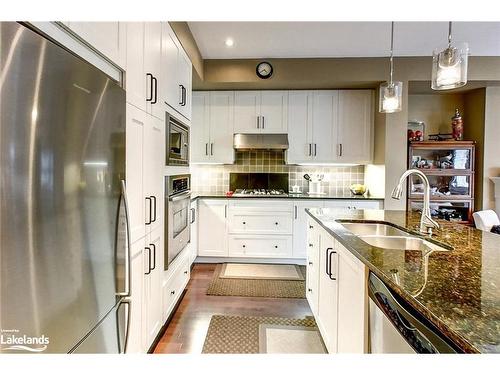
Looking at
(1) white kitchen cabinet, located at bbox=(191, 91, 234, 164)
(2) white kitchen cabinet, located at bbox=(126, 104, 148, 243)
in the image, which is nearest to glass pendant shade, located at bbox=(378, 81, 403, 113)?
(2) white kitchen cabinet, located at bbox=(126, 104, 148, 243)

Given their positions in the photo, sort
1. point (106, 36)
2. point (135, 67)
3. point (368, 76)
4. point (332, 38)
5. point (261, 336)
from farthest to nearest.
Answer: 1. point (368, 76)
2. point (332, 38)
3. point (261, 336)
4. point (135, 67)
5. point (106, 36)

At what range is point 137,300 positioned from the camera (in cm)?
160

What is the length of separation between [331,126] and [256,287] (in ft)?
7.80

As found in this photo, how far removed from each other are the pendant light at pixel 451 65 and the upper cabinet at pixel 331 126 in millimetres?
2211

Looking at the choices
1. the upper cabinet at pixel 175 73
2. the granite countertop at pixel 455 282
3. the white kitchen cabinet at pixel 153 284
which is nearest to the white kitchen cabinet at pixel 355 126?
the upper cabinet at pixel 175 73

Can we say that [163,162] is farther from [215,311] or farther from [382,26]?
[382,26]

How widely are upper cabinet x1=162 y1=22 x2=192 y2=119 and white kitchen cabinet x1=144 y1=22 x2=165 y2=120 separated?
0.10 metres

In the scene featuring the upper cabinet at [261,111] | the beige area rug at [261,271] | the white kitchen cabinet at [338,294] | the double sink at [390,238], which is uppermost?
the upper cabinet at [261,111]

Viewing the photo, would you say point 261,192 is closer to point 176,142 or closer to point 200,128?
point 200,128

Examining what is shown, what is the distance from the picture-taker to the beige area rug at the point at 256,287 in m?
2.93

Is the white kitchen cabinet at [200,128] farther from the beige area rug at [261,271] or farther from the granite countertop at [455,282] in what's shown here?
the granite countertop at [455,282]

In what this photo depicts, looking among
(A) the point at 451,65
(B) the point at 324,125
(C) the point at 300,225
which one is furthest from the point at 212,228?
(A) the point at 451,65

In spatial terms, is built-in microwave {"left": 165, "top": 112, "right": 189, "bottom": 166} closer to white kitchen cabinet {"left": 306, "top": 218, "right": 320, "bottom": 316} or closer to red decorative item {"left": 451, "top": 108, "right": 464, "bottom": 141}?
white kitchen cabinet {"left": 306, "top": 218, "right": 320, "bottom": 316}

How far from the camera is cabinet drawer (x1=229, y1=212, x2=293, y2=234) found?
3.79 metres
